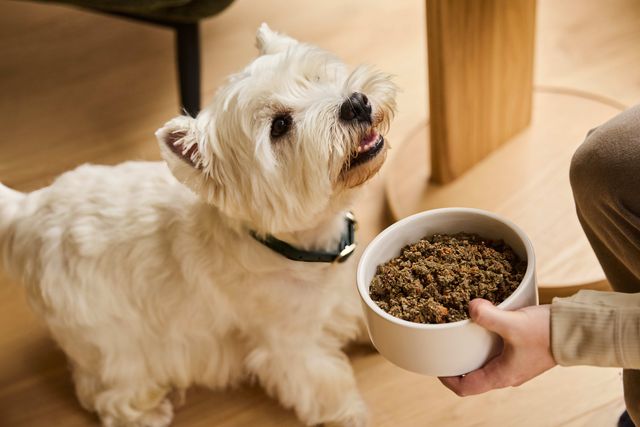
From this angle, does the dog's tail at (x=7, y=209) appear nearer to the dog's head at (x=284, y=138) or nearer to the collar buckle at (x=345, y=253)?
the dog's head at (x=284, y=138)

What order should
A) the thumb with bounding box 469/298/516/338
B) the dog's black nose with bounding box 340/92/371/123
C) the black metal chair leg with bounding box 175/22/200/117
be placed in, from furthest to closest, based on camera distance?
the black metal chair leg with bounding box 175/22/200/117, the dog's black nose with bounding box 340/92/371/123, the thumb with bounding box 469/298/516/338

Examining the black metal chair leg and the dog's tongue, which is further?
the black metal chair leg

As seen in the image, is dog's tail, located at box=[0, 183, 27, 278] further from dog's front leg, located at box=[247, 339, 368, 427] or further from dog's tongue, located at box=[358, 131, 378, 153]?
dog's tongue, located at box=[358, 131, 378, 153]

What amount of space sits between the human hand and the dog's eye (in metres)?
0.41

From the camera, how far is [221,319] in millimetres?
1400

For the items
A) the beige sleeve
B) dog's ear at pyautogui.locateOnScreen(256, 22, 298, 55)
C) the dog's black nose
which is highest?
dog's ear at pyautogui.locateOnScreen(256, 22, 298, 55)

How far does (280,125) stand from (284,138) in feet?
0.07

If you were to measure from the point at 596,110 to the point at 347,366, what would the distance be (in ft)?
3.08

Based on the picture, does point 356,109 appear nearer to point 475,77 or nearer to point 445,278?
point 445,278

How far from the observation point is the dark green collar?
50.1 inches

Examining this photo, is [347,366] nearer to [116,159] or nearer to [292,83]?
[292,83]

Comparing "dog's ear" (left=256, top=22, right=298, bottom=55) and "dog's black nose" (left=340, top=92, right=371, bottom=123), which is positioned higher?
"dog's ear" (left=256, top=22, right=298, bottom=55)

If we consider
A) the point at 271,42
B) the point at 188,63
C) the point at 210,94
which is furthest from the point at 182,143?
the point at 210,94

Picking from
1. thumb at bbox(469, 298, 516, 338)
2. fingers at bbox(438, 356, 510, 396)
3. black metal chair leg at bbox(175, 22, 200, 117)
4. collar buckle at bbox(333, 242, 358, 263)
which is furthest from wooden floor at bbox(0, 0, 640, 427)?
thumb at bbox(469, 298, 516, 338)
